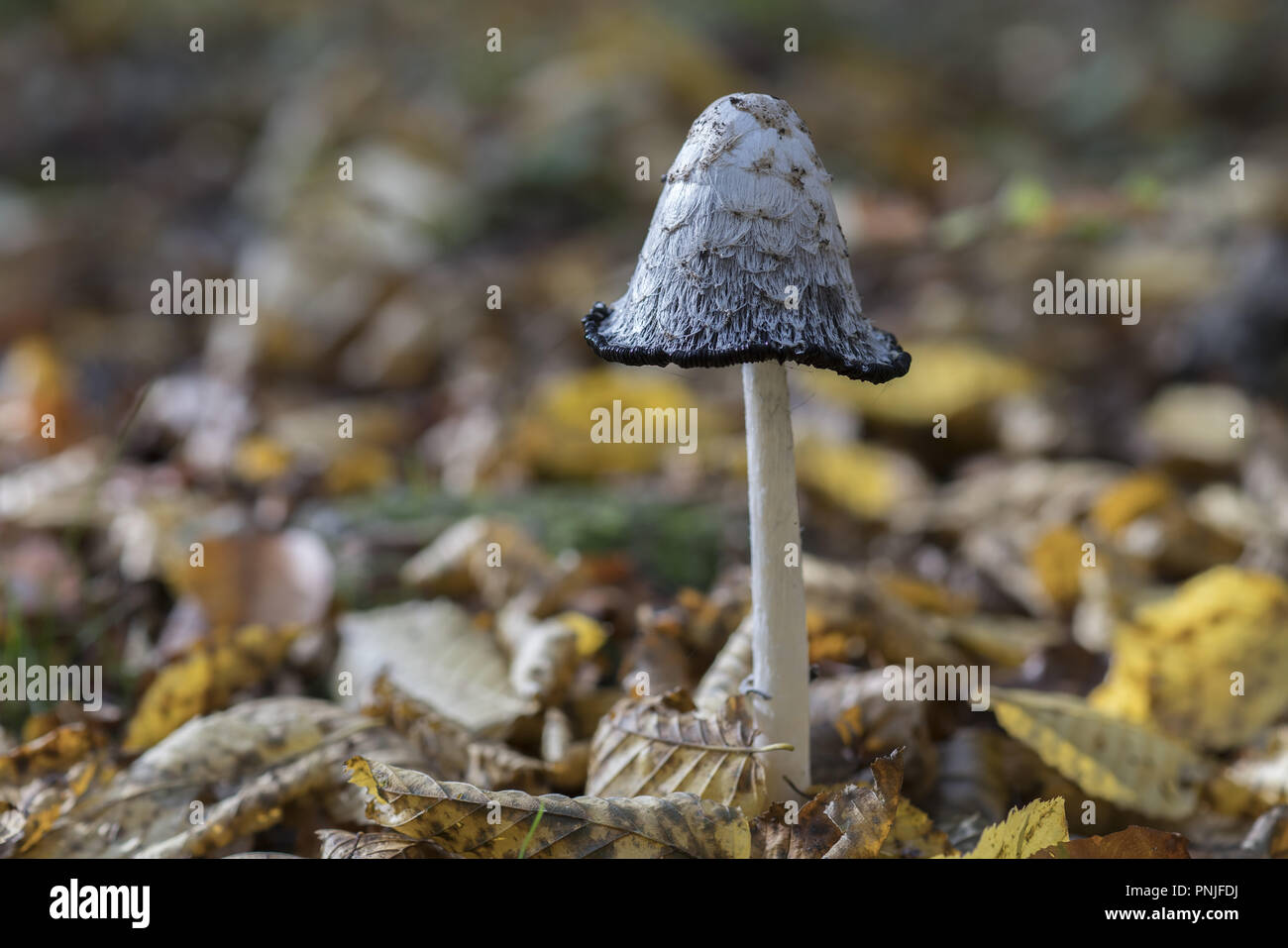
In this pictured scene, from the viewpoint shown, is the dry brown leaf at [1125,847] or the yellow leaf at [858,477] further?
the yellow leaf at [858,477]

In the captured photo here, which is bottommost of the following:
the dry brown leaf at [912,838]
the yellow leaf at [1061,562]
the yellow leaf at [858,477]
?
the dry brown leaf at [912,838]

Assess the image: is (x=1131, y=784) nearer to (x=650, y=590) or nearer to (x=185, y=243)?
(x=650, y=590)

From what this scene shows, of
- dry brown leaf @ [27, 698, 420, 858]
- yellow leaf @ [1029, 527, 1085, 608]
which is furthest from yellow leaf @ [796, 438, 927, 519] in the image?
dry brown leaf @ [27, 698, 420, 858]

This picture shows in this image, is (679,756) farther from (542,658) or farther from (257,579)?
(257,579)

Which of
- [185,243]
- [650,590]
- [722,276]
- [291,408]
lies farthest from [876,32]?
[722,276]

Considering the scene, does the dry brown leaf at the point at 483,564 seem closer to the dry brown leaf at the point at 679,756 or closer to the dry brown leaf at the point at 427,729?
the dry brown leaf at the point at 427,729

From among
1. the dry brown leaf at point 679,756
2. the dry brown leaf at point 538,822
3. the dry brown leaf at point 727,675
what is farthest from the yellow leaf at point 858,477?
the dry brown leaf at point 538,822
